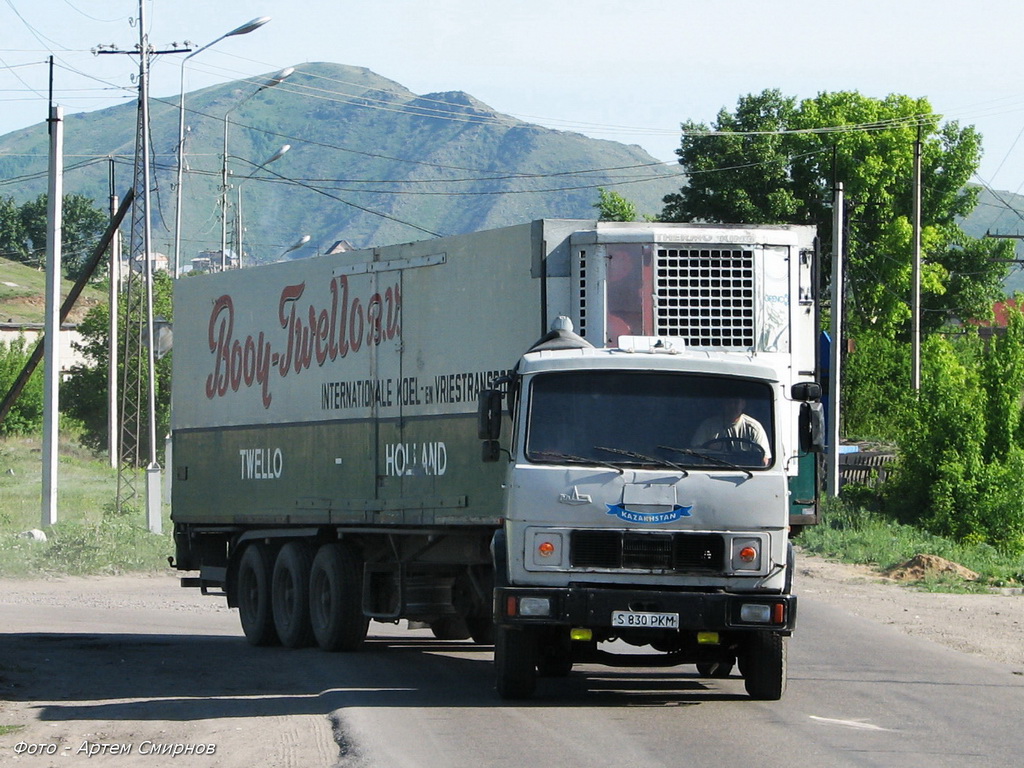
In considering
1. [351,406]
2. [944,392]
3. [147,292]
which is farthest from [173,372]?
[944,392]

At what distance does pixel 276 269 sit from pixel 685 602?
7.50 metres

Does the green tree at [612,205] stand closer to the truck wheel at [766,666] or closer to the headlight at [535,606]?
the truck wheel at [766,666]

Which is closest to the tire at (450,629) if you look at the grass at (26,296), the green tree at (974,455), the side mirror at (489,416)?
the side mirror at (489,416)

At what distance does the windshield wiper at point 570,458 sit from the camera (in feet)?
36.7

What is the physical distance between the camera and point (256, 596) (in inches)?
687

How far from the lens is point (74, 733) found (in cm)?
1059

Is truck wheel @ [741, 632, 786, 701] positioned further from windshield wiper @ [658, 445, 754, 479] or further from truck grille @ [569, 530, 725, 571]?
windshield wiper @ [658, 445, 754, 479]

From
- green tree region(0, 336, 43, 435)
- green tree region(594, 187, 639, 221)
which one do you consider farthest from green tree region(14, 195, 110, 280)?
green tree region(594, 187, 639, 221)

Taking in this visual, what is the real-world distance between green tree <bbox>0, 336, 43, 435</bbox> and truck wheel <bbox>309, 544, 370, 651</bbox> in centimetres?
5801

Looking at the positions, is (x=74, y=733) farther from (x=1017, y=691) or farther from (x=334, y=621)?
(x=1017, y=691)

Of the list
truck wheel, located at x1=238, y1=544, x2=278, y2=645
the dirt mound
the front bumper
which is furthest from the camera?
the dirt mound

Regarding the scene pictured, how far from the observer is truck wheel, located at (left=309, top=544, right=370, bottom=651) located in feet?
51.4

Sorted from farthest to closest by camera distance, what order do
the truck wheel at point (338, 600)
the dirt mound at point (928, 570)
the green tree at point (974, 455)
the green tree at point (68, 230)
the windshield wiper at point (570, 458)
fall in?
1. the green tree at point (68, 230)
2. the green tree at point (974, 455)
3. the dirt mound at point (928, 570)
4. the truck wheel at point (338, 600)
5. the windshield wiper at point (570, 458)

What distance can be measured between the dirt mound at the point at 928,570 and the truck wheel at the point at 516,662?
1621 cm
